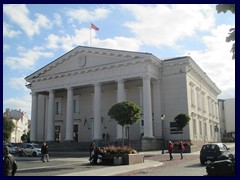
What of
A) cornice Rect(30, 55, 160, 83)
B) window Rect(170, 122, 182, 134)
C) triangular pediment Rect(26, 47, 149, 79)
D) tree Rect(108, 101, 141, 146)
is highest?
triangular pediment Rect(26, 47, 149, 79)

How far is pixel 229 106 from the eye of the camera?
76.9m

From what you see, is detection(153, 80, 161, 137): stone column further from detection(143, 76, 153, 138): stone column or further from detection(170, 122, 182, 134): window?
detection(143, 76, 153, 138): stone column

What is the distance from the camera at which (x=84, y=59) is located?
44250mm

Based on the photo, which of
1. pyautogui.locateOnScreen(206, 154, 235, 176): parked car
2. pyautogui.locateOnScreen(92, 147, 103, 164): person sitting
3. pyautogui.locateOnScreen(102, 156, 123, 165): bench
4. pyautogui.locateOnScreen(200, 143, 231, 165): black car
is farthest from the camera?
pyautogui.locateOnScreen(92, 147, 103, 164): person sitting

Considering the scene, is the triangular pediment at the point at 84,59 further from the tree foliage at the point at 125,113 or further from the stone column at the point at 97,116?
the tree foliage at the point at 125,113

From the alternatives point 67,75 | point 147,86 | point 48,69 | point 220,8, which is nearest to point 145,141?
point 147,86

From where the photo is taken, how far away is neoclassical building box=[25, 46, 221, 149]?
39344mm

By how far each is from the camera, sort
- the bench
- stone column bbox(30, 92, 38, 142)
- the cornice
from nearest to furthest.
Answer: the bench < the cornice < stone column bbox(30, 92, 38, 142)

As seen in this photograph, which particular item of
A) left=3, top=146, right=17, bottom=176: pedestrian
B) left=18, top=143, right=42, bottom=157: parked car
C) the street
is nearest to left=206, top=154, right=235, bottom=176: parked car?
the street

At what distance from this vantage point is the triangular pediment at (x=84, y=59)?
133 ft

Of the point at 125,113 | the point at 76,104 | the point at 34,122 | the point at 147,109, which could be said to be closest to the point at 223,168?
the point at 125,113

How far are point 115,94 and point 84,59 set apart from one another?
21.7 ft

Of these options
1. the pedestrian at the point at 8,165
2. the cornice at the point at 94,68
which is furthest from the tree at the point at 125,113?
the pedestrian at the point at 8,165

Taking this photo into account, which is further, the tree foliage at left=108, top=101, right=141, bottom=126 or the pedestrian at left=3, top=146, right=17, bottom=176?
the tree foliage at left=108, top=101, right=141, bottom=126
